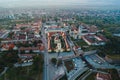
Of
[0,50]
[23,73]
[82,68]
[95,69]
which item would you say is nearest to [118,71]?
[95,69]

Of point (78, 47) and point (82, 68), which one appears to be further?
point (78, 47)

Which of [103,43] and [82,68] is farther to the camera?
[103,43]

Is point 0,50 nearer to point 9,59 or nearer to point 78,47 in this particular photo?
point 9,59

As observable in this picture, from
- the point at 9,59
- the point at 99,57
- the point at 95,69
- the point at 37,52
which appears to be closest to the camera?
the point at 95,69

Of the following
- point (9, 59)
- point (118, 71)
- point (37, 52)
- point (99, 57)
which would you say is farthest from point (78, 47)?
point (9, 59)

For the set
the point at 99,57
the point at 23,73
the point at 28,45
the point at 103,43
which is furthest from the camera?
the point at 103,43

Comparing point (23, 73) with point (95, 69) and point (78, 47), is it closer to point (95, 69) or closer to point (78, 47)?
point (95, 69)

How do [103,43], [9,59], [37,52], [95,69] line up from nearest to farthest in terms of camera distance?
[95,69], [9,59], [37,52], [103,43]

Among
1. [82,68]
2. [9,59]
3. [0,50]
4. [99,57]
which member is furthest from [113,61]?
[0,50]

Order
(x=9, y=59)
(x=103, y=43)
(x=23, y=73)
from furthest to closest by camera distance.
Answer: (x=103, y=43)
(x=9, y=59)
(x=23, y=73)
